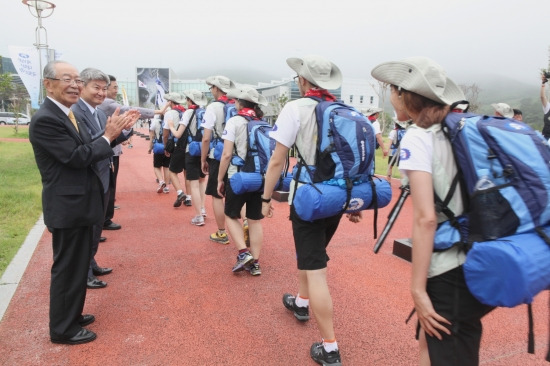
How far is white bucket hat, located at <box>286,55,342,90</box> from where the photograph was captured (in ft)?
9.27

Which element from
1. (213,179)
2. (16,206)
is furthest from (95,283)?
(16,206)

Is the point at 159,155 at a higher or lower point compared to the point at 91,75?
Result: lower

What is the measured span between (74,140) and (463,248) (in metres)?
2.65

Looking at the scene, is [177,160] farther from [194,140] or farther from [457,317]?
[457,317]

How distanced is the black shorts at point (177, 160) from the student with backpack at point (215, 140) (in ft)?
4.94

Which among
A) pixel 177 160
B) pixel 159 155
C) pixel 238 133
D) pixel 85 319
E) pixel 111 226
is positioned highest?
pixel 238 133

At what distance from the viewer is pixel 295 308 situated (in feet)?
11.4

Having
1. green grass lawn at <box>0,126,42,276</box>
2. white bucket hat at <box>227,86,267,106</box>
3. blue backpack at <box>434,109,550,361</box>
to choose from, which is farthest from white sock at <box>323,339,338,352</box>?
green grass lawn at <box>0,126,42,276</box>

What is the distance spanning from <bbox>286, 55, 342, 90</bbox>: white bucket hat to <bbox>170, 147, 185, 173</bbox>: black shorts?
14.5 ft

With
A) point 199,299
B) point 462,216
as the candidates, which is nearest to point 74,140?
point 199,299

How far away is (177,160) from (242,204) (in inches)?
122

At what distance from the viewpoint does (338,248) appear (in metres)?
5.38

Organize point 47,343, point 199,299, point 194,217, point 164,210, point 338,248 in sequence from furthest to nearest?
point 164,210, point 194,217, point 338,248, point 199,299, point 47,343

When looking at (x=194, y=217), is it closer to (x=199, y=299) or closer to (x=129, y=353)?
(x=199, y=299)
